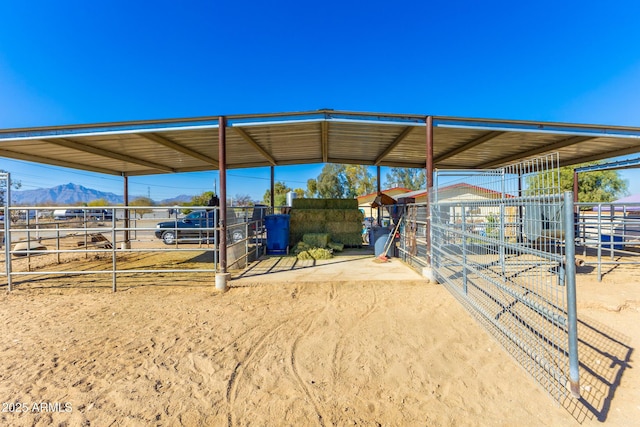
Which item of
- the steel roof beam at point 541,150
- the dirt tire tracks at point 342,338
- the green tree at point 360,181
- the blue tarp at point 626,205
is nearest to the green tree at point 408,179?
the green tree at point 360,181

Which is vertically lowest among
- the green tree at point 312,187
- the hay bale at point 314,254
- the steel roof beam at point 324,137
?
the hay bale at point 314,254

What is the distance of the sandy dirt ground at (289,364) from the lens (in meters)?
2.29

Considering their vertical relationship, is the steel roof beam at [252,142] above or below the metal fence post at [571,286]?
above

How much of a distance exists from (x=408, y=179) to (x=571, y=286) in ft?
146

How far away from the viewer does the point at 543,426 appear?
2.14 m

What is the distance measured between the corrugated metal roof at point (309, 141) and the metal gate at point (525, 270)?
5.86 feet

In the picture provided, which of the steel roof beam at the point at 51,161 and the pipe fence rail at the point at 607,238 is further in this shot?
the steel roof beam at the point at 51,161

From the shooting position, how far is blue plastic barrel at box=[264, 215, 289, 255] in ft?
28.8

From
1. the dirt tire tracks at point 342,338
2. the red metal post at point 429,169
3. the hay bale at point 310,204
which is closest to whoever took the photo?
the dirt tire tracks at point 342,338

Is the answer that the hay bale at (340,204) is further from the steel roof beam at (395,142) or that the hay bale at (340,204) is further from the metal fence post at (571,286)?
the metal fence post at (571,286)

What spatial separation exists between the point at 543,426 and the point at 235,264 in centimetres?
596

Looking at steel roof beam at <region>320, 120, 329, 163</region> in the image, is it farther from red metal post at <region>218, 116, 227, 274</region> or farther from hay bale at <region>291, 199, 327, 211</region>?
red metal post at <region>218, 116, 227, 274</region>

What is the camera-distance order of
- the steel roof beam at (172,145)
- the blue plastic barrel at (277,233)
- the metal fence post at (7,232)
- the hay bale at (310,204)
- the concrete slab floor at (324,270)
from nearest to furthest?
the metal fence post at (7,232) < the concrete slab floor at (324,270) < the steel roof beam at (172,145) < the blue plastic barrel at (277,233) < the hay bale at (310,204)

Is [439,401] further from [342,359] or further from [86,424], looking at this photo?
[86,424]
